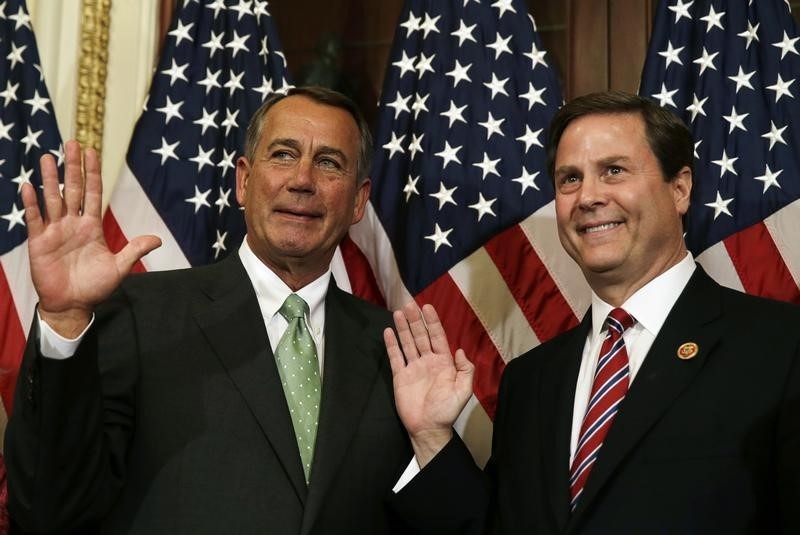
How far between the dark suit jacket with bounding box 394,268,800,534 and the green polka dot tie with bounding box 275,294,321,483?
243mm

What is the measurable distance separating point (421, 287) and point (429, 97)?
58cm

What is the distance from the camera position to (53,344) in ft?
5.88

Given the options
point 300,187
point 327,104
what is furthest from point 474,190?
point 300,187

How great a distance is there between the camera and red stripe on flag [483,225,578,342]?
2938 millimetres

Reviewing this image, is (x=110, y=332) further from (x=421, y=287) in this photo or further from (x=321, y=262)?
(x=421, y=287)

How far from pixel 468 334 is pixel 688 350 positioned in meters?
1.03

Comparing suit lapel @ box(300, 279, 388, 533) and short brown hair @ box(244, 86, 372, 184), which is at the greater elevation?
short brown hair @ box(244, 86, 372, 184)

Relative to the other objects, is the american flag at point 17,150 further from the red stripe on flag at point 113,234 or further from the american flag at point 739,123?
the american flag at point 739,123

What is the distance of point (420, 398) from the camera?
2258 mm

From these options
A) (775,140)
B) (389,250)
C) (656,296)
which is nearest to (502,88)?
(389,250)

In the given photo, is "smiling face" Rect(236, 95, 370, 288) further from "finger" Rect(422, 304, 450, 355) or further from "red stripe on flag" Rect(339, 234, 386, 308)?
"red stripe on flag" Rect(339, 234, 386, 308)

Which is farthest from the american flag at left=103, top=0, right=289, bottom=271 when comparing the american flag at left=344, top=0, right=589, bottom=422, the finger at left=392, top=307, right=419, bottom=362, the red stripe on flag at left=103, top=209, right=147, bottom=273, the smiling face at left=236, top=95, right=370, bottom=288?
the finger at left=392, top=307, right=419, bottom=362

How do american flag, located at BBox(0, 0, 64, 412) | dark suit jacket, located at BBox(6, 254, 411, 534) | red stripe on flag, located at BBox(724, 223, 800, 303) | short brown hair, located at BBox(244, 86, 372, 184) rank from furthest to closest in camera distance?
american flag, located at BBox(0, 0, 64, 412) < red stripe on flag, located at BBox(724, 223, 800, 303) < short brown hair, located at BBox(244, 86, 372, 184) < dark suit jacket, located at BBox(6, 254, 411, 534)

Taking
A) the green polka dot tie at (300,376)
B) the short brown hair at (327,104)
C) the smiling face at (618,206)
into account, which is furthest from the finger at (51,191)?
the smiling face at (618,206)
